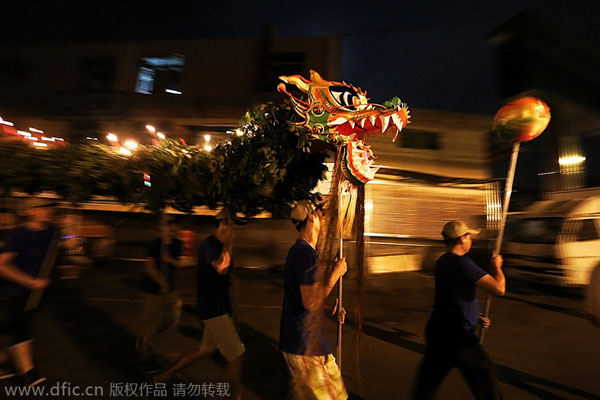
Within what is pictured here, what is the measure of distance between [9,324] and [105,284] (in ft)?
17.4

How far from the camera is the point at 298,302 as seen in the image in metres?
2.37

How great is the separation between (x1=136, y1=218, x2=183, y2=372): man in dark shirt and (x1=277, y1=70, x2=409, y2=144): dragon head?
2055mm

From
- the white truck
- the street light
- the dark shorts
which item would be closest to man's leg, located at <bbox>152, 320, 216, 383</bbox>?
the dark shorts

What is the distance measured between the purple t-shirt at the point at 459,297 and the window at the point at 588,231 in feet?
23.2

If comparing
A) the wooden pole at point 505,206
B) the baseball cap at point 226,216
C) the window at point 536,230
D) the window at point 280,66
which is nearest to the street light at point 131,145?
the baseball cap at point 226,216

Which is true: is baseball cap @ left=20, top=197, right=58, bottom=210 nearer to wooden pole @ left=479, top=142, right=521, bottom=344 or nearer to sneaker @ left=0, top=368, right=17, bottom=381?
sneaker @ left=0, top=368, right=17, bottom=381

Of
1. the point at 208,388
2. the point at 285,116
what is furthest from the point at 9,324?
the point at 285,116

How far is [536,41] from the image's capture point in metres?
11.6

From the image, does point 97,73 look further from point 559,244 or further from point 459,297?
point 559,244

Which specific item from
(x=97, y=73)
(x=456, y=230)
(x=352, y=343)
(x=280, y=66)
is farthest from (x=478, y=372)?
(x=97, y=73)

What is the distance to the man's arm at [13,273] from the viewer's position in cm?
306

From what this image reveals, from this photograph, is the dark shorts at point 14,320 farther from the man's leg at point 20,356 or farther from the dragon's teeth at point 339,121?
the dragon's teeth at point 339,121

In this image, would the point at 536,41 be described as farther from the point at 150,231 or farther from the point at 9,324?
the point at 9,324

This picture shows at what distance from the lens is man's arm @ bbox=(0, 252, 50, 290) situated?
120 inches
